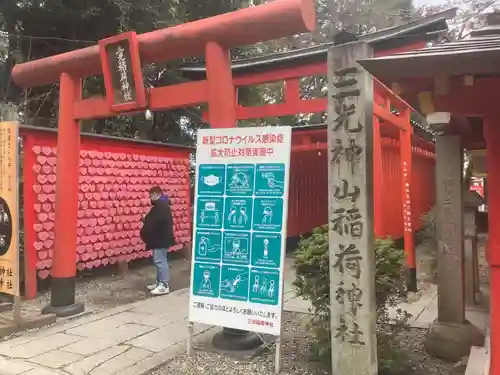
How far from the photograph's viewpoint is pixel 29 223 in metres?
7.20

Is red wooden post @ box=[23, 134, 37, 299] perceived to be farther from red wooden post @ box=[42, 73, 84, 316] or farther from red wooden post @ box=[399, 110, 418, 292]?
red wooden post @ box=[399, 110, 418, 292]

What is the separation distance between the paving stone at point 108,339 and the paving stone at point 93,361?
4.8 inches

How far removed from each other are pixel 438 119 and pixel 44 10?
988 cm

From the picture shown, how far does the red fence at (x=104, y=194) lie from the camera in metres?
7.27

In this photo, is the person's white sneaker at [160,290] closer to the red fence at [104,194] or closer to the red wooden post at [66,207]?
the red wooden post at [66,207]

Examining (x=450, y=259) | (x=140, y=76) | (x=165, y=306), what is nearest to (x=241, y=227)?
(x=450, y=259)

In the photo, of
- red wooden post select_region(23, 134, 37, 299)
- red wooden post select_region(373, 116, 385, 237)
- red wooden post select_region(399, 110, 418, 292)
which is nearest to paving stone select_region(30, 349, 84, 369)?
red wooden post select_region(23, 134, 37, 299)

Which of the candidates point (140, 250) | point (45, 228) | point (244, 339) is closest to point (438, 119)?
point (244, 339)

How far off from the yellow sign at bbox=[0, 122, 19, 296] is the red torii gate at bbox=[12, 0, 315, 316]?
79 centimetres

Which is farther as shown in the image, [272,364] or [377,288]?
[272,364]

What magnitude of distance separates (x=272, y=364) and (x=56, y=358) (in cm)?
222

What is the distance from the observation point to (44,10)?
1073cm

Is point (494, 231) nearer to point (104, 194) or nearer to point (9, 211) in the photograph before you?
point (9, 211)

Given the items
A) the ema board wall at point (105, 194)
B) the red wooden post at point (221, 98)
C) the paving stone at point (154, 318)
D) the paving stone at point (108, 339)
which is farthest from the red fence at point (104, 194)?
the red wooden post at point (221, 98)
